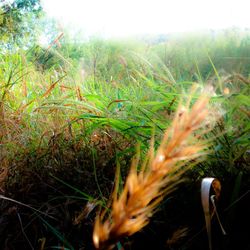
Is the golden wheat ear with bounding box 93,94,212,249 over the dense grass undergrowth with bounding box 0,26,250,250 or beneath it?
over

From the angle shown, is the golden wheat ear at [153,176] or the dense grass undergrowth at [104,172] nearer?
the golden wheat ear at [153,176]

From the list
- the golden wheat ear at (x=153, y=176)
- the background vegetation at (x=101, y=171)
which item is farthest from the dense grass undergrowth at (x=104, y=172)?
the golden wheat ear at (x=153, y=176)

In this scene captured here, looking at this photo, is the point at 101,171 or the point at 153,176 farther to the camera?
the point at 101,171

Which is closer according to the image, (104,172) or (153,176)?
(153,176)

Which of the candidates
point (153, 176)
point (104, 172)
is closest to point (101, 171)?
point (104, 172)

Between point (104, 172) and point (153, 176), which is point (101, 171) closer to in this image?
point (104, 172)

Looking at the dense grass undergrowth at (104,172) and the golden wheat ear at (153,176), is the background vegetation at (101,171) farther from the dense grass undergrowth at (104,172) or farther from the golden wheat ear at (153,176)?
the golden wheat ear at (153,176)

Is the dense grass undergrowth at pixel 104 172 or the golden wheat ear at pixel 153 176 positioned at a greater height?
the golden wheat ear at pixel 153 176

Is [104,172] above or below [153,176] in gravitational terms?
below

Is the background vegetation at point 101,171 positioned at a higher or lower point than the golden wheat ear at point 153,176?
lower

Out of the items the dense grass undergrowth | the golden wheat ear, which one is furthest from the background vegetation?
the golden wheat ear

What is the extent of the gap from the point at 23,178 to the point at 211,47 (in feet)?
17.3

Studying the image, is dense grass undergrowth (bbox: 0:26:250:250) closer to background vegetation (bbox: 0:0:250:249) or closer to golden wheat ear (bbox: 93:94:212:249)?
background vegetation (bbox: 0:0:250:249)

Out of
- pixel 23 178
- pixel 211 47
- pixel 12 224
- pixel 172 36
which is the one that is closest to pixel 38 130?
pixel 23 178
